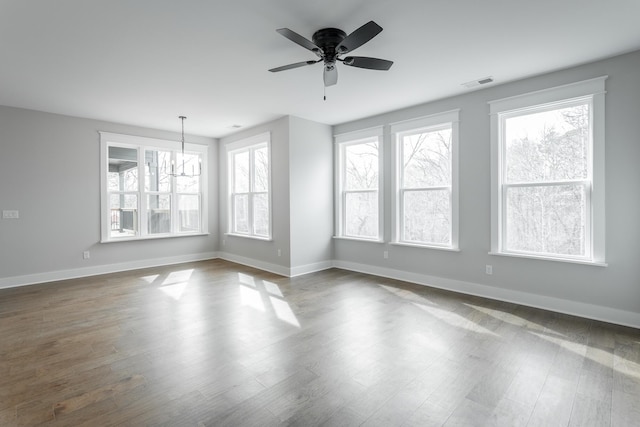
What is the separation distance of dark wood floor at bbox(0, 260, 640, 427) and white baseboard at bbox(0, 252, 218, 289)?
836 mm

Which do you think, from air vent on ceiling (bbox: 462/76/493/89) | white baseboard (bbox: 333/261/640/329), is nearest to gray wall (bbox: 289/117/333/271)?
white baseboard (bbox: 333/261/640/329)

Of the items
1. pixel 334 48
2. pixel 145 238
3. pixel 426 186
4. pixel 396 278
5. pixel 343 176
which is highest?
Answer: pixel 334 48

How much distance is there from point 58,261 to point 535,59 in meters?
7.31

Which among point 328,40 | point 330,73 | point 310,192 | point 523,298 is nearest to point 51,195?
point 310,192

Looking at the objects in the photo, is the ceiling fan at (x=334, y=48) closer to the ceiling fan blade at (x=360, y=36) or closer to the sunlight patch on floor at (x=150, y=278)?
the ceiling fan blade at (x=360, y=36)

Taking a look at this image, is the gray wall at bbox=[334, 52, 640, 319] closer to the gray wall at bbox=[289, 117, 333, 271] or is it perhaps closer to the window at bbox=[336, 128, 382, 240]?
the window at bbox=[336, 128, 382, 240]

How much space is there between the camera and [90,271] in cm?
570

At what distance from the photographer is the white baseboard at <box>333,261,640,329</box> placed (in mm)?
3359

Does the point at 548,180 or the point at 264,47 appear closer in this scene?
the point at 264,47

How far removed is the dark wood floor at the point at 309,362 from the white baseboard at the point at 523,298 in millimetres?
179

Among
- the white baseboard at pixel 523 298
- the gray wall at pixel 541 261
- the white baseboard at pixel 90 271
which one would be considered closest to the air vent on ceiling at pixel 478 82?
the gray wall at pixel 541 261

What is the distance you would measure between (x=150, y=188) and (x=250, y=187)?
198 centimetres

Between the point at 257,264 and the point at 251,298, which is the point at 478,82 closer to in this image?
the point at 251,298

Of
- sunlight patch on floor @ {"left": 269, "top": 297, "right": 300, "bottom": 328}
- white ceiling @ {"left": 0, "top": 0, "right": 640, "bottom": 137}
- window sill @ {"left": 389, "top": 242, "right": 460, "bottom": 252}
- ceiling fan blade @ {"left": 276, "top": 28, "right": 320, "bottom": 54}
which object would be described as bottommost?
sunlight patch on floor @ {"left": 269, "top": 297, "right": 300, "bottom": 328}
